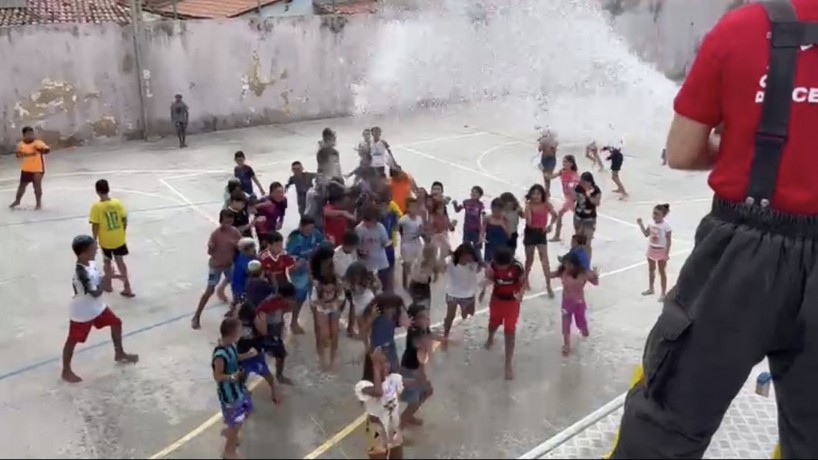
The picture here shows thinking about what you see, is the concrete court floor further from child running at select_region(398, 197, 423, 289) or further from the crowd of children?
child running at select_region(398, 197, 423, 289)

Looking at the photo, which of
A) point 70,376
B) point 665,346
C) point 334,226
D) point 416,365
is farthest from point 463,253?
point 665,346

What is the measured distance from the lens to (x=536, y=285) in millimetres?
6875

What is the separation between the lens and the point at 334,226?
6332 millimetres

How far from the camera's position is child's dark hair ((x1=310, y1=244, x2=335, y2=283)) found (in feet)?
17.3

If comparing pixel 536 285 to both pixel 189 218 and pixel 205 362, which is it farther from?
pixel 189 218

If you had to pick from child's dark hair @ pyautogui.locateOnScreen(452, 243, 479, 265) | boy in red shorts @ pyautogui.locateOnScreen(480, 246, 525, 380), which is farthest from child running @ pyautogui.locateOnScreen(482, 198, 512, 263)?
boy in red shorts @ pyautogui.locateOnScreen(480, 246, 525, 380)

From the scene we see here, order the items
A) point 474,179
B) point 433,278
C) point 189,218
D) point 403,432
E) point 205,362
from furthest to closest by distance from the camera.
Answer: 1. point 474,179
2. point 189,218
3. point 433,278
4. point 205,362
5. point 403,432

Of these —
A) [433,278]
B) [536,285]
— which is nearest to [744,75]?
[433,278]

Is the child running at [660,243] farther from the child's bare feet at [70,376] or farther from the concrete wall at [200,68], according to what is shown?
the concrete wall at [200,68]

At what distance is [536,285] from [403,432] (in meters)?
4.41

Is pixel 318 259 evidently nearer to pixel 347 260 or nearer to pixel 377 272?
pixel 347 260

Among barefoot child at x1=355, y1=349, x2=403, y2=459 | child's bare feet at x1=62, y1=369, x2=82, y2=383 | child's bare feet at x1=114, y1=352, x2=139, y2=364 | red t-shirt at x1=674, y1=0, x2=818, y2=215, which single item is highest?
red t-shirt at x1=674, y1=0, x2=818, y2=215

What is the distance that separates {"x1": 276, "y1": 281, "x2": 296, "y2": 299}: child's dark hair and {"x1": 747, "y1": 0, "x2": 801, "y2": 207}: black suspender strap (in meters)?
3.26

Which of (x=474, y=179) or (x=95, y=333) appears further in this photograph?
(x=474, y=179)
